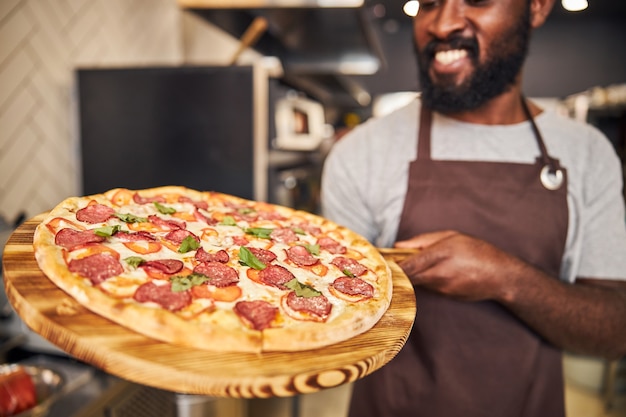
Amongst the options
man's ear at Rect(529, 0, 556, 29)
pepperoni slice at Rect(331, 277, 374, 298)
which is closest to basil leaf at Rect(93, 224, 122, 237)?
pepperoni slice at Rect(331, 277, 374, 298)

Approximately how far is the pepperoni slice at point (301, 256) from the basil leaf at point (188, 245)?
20 cm

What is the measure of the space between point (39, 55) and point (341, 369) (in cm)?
191

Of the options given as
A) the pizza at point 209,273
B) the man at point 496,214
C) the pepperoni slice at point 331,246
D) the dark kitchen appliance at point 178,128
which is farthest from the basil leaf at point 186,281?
A: the dark kitchen appliance at point 178,128

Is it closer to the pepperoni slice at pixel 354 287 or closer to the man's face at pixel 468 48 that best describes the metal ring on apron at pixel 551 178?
the man's face at pixel 468 48

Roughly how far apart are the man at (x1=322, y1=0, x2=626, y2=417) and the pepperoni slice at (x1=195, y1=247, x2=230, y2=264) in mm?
596

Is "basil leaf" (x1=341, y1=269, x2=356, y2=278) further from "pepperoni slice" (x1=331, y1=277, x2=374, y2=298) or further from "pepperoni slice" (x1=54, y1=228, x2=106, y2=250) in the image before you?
"pepperoni slice" (x1=54, y1=228, x2=106, y2=250)

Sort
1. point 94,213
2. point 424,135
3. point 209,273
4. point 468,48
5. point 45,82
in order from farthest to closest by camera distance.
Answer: point 45,82, point 424,135, point 468,48, point 94,213, point 209,273

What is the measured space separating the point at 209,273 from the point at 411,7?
0.78 m

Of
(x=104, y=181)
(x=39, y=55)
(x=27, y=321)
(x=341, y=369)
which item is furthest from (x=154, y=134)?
(x=341, y=369)

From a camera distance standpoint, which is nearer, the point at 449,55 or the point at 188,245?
the point at 188,245

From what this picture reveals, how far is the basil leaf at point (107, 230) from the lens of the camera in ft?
2.87

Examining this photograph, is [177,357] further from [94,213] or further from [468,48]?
[468,48]

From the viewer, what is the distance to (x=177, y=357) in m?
0.64

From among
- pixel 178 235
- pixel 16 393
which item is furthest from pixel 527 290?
pixel 16 393
